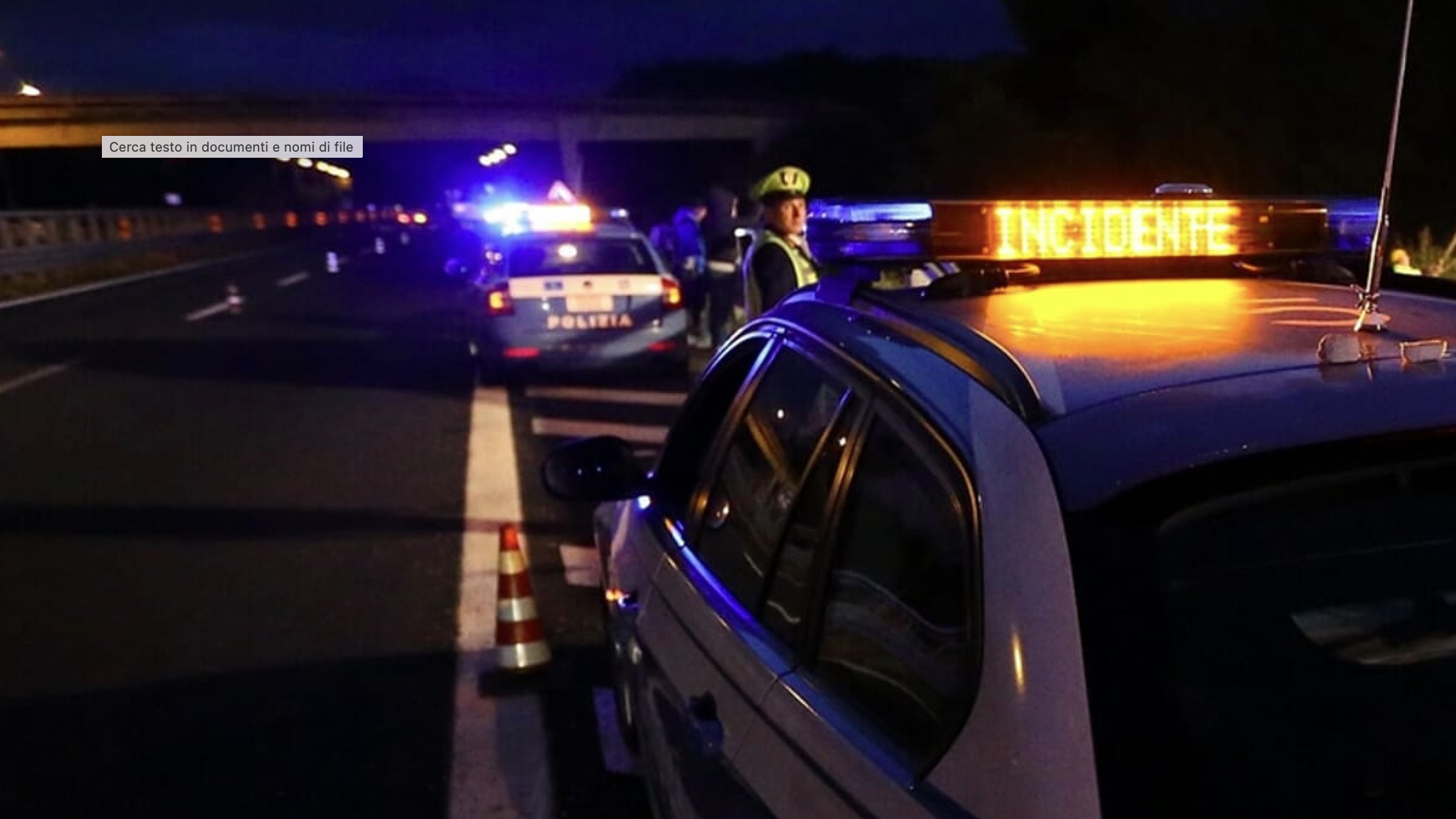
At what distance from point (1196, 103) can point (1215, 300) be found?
24.1 meters

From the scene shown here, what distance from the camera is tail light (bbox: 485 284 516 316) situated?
14109 millimetres

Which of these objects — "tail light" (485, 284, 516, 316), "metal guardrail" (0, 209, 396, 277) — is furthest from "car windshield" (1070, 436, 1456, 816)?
"metal guardrail" (0, 209, 396, 277)

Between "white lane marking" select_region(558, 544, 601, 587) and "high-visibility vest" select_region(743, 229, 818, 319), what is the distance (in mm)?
1323

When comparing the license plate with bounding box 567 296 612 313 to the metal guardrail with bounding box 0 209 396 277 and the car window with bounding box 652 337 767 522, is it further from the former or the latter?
the metal guardrail with bounding box 0 209 396 277

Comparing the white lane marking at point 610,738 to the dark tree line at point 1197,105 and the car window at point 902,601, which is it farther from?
the dark tree line at point 1197,105

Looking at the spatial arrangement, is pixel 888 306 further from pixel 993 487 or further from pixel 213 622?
pixel 213 622

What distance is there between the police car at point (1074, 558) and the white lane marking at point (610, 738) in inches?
67.0

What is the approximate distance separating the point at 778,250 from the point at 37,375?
11697 mm

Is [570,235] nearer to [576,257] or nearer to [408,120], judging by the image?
[576,257]

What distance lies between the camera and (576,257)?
14.5m

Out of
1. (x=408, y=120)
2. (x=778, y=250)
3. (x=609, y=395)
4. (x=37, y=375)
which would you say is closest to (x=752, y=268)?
(x=778, y=250)

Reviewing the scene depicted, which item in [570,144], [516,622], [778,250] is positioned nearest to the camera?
[516,622]

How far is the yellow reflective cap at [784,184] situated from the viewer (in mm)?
7328

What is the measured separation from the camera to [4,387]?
1520cm
